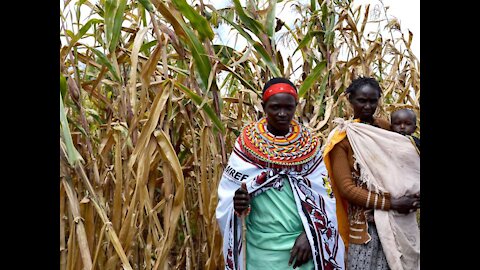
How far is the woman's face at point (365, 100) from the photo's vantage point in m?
2.42

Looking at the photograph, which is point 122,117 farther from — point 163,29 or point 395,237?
point 395,237

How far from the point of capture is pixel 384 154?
7.93 feet

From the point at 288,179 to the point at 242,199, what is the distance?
229 mm

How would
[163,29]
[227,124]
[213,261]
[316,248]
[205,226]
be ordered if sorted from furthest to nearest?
[227,124]
[205,226]
[213,261]
[163,29]
[316,248]

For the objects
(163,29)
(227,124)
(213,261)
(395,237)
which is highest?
→ (163,29)

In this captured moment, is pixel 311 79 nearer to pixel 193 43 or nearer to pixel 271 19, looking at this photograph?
pixel 271 19

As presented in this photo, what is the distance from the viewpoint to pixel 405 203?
234 centimetres

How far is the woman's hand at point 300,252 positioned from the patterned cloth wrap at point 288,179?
0.02 metres

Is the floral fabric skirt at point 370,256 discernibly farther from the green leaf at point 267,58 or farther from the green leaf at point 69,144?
the green leaf at point 69,144

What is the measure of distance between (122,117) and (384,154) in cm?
123

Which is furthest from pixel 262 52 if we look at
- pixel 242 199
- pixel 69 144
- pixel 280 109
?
pixel 69 144

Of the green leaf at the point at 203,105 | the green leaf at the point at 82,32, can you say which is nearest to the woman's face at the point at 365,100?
the green leaf at the point at 203,105

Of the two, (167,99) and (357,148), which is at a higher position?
(167,99)
